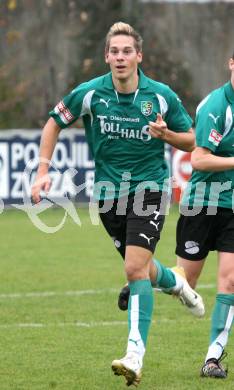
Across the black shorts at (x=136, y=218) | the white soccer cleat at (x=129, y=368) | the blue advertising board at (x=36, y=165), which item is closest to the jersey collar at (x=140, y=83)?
the black shorts at (x=136, y=218)

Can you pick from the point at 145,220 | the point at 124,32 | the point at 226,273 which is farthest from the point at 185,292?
the point at 124,32

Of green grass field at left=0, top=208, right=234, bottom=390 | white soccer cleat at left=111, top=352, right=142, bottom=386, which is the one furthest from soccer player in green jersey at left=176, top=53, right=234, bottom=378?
white soccer cleat at left=111, top=352, right=142, bottom=386

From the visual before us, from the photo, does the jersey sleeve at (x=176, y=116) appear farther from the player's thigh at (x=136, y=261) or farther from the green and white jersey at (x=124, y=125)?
the player's thigh at (x=136, y=261)

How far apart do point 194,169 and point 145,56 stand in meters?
21.0

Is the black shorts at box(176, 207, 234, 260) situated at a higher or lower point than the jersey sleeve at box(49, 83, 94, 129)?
lower

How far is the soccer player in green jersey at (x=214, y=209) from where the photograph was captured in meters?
6.77

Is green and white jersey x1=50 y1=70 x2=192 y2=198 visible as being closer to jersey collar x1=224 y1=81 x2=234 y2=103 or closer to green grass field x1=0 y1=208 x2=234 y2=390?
jersey collar x1=224 y1=81 x2=234 y2=103

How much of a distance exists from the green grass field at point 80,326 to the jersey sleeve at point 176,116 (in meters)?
1.59

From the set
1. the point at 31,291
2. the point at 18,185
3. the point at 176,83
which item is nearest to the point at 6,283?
the point at 31,291

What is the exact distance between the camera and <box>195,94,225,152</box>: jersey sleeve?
6.74 meters

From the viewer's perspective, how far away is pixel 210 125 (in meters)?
6.74

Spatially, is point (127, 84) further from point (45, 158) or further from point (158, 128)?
point (45, 158)

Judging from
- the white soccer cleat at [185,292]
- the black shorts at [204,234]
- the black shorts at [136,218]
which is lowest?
the white soccer cleat at [185,292]

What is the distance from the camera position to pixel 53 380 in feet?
22.3
